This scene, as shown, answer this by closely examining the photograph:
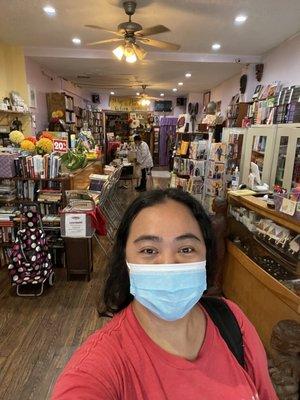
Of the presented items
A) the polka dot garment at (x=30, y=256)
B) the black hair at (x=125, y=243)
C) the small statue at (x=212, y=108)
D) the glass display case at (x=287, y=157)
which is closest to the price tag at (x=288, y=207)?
the black hair at (x=125, y=243)

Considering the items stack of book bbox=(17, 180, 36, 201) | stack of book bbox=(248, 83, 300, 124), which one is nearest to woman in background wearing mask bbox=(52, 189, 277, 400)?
stack of book bbox=(17, 180, 36, 201)

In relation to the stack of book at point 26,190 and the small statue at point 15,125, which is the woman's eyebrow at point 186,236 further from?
the small statue at point 15,125

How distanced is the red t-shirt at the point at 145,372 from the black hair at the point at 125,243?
0.16 metres

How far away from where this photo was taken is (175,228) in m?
0.93

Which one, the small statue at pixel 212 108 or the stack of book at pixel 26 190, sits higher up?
the small statue at pixel 212 108

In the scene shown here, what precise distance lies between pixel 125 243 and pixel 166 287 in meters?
0.23

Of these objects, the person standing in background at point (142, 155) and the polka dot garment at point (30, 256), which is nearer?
the polka dot garment at point (30, 256)

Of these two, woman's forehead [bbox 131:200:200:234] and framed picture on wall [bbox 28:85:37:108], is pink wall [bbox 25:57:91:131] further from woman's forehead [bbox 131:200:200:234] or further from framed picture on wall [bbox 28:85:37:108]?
woman's forehead [bbox 131:200:200:234]

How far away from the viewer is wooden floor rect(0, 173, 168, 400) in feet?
6.29

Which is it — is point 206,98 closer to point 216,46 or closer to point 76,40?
point 216,46

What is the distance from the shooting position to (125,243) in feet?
3.35

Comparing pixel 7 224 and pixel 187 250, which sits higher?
pixel 187 250

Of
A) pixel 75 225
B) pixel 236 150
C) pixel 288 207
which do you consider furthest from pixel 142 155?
pixel 288 207

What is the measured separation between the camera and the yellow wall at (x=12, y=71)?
5266 millimetres
